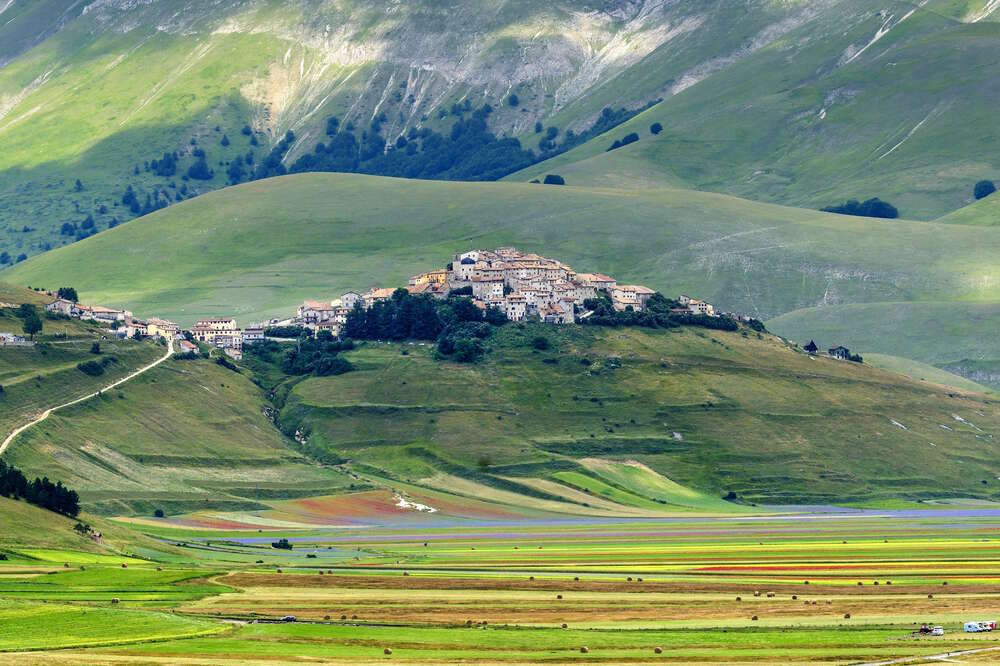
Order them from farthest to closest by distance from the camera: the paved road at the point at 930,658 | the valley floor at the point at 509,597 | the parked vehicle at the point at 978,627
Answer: the parked vehicle at the point at 978,627 < the valley floor at the point at 509,597 < the paved road at the point at 930,658

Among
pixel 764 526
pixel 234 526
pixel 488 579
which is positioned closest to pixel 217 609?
pixel 488 579

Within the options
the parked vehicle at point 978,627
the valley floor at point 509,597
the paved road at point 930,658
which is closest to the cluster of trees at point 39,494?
the valley floor at point 509,597

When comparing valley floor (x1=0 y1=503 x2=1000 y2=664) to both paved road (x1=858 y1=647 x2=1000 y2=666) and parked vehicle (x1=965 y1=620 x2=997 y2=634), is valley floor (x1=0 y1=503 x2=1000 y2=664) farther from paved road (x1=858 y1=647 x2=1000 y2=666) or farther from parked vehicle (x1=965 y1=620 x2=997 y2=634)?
parked vehicle (x1=965 y1=620 x2=997 y2=634)

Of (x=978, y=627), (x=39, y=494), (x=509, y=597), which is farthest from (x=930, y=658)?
(x=39, y=494)

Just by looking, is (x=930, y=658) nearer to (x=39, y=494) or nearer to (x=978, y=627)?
(x=978, y=627)

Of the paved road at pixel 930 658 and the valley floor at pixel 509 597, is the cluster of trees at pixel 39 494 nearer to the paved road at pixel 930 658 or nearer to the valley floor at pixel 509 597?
Answer: the valley floor at pixel 509 597

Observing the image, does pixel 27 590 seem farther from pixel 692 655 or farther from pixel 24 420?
pixel 24 420
